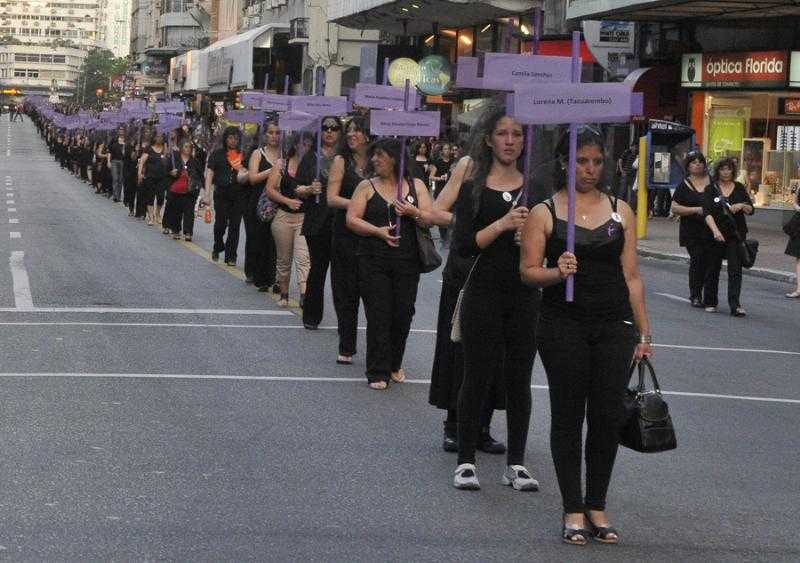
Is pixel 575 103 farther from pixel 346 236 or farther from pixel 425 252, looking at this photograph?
pixel 346 236

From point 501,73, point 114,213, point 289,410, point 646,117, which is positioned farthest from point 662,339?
point 646,117

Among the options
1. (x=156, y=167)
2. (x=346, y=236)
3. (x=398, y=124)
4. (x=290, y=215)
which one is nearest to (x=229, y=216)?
(x=290, y=215)

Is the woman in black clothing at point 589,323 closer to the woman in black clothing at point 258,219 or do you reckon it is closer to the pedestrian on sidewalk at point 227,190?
the woman in black clothing at point 258,219

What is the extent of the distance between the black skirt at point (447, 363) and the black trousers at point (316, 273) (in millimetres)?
5089

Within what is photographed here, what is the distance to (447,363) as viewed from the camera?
9.24 metres

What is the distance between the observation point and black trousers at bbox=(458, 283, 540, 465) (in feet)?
27.0

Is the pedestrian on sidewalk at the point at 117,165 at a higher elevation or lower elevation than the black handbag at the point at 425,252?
lower

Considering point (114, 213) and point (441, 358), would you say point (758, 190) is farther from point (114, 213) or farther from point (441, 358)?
point (441, 358)

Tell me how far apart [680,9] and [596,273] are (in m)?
30.4

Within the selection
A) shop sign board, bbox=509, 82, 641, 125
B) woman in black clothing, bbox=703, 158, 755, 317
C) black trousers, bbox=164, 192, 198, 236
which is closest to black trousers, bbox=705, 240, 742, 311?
woman in black clothing, bbox=703, 158, 755, 317

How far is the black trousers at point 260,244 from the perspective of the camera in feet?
60.1

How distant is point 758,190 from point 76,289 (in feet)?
72.0

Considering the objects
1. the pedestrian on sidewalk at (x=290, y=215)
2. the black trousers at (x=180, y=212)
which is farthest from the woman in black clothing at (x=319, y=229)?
the black trousers at (x=180, y=212)

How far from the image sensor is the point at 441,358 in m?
9.30
